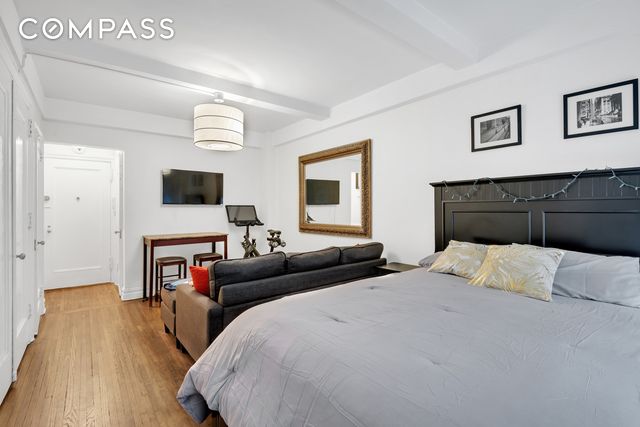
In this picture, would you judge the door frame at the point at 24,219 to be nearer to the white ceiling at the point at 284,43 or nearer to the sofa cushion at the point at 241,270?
the white ceiling at the point at 284,43

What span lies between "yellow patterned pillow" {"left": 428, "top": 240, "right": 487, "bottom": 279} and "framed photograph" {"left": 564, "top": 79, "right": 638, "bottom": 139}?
1.10 metres

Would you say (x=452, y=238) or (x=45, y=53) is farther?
(x=452, y=238)

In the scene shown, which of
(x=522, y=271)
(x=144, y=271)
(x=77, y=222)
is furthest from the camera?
(x=77, y=222)

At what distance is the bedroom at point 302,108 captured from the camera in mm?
2146

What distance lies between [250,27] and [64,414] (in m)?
2.90

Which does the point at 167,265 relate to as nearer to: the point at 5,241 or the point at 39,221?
the point at 39,221

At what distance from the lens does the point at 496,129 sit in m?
2.80

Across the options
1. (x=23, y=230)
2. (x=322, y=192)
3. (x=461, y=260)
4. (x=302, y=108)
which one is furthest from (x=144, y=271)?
(x=461, y=260)

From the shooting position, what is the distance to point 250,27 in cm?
243

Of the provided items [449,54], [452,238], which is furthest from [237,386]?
[449,54]

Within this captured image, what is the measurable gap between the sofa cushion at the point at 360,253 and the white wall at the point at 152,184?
2.92 meters

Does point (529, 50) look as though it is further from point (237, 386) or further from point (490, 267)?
point (237, 386)

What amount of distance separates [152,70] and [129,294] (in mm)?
3152

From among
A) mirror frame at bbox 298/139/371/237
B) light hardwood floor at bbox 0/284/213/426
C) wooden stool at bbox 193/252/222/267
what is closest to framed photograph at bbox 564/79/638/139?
mirror frame at bbox 298/139/371/237
